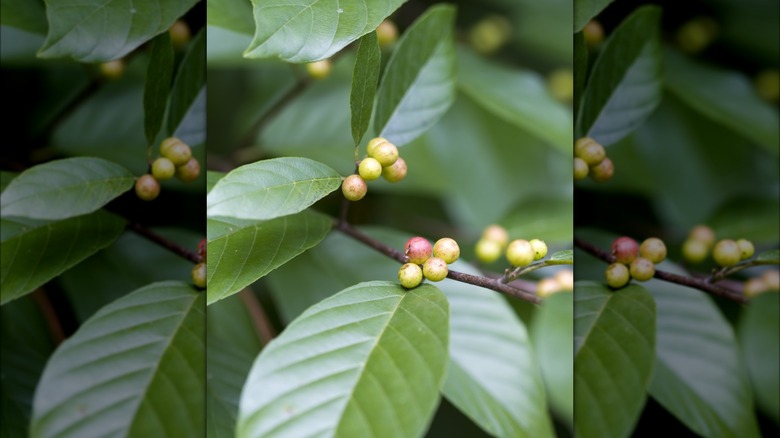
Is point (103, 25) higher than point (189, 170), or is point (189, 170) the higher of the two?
point (103, 25)

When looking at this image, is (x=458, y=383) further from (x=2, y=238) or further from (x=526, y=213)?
(x=2, y=238)

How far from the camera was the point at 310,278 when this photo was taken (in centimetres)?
96

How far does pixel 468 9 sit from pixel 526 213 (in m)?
0.34

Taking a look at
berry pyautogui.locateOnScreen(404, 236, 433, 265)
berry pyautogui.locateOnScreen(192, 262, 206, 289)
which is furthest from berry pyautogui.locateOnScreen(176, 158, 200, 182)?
berry pyautogui.locateOnScreen(404, 236, 433, 265)

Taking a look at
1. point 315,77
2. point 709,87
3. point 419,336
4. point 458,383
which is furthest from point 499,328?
point 709,87

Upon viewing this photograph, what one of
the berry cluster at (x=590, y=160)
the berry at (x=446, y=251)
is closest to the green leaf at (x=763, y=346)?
the berry cluster at (x=590, y=160)

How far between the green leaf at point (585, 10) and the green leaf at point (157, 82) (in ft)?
1.86

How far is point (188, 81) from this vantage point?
0.99m

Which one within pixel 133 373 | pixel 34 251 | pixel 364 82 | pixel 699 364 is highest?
pixel 364 82

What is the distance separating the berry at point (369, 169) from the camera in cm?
85

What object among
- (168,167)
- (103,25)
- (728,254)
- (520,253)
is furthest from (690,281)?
(103,25)

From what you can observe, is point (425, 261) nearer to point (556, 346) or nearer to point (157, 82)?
point (556, 346)

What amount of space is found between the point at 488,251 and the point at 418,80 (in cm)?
25

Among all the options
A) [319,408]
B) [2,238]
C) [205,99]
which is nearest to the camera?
[319,408]
